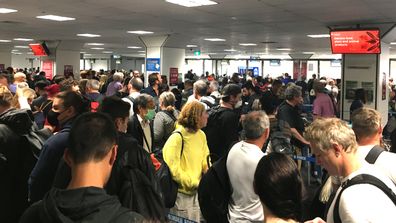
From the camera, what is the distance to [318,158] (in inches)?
86.4

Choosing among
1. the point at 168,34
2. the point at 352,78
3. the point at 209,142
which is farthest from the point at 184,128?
the point at 168,34

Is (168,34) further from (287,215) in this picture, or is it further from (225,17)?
(287,215)

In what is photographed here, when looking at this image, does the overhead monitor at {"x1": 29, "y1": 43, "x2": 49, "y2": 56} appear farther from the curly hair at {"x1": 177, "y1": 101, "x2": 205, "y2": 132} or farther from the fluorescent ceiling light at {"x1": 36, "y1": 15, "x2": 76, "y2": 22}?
the curly hair at {"x1": 177, "y1": 101, "x2": 205, "y2": 132}

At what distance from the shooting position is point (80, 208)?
1.47 m

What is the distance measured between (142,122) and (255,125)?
202 centimetres

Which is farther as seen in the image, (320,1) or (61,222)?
(320,1)

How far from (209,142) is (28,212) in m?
3.84

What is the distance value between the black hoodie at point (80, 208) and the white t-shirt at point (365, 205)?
951mm

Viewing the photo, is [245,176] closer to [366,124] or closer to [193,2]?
[366,124]

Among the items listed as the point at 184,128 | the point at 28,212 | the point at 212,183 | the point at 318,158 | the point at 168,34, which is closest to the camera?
the point at 28,212

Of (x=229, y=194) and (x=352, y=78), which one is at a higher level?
(x=352, y=78)

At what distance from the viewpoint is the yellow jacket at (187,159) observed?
3736 millimetres

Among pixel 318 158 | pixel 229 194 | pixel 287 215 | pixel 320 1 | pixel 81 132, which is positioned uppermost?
pixel 320 1

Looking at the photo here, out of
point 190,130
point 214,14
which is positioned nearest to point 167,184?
point 190,130
